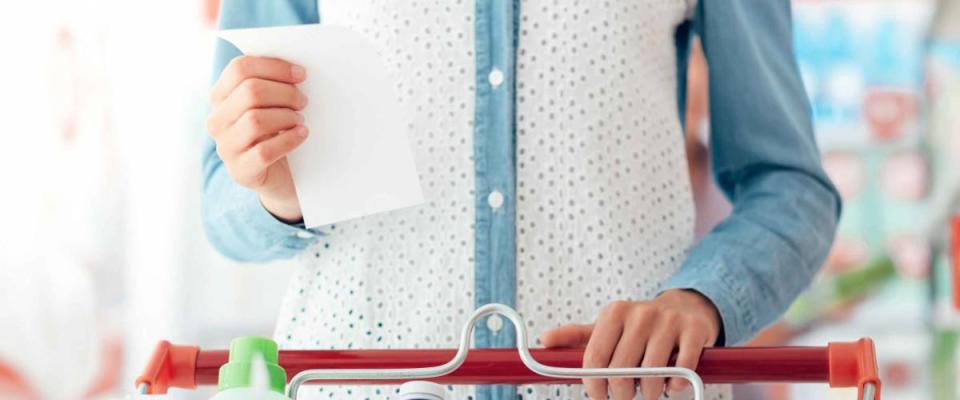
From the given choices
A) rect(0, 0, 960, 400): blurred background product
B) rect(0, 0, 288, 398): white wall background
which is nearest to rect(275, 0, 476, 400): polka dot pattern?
rect(0, 0, 960, 400): blurred background product

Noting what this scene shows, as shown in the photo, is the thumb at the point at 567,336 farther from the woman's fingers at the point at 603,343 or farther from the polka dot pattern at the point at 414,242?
the polka dot pattern at the point at 414,242

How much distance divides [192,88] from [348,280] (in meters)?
1.57

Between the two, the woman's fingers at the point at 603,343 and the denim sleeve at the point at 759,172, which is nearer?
the woman's fingers at the point at 603,343

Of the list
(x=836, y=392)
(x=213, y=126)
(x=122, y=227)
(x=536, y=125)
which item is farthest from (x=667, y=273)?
(x=122, y=227)

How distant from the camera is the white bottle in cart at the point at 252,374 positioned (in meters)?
0.68

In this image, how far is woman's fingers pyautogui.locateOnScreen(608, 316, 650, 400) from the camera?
821 millimetres

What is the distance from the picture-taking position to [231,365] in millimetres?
708

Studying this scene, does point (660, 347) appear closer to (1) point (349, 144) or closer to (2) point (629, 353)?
(2) point (629, 353)

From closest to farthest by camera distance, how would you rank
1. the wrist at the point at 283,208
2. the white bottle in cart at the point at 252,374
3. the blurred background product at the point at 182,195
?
the white bottle in cart at the point at 252,374
the wrist at the point at 283,208
the blurred background product at the point at 182,195

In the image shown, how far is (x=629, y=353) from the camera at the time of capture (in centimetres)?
84

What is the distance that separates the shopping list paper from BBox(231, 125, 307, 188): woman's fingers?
0.02 m

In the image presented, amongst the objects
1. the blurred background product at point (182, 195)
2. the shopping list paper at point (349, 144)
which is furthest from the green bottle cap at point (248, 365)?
the blurred background product at point (182, 195)

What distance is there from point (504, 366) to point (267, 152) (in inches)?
8.9

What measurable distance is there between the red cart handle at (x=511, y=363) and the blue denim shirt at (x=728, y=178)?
0.14m
